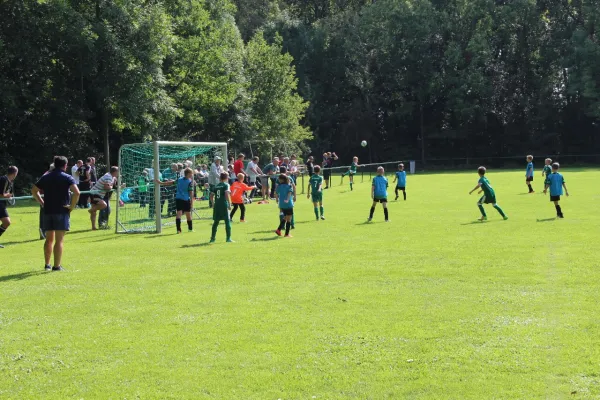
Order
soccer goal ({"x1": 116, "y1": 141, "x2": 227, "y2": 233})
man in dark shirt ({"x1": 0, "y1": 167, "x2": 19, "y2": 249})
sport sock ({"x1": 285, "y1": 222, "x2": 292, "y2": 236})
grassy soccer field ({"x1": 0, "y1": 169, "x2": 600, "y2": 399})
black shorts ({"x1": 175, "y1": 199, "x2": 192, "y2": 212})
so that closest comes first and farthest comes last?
grassy soccer field ({"x1": 0, "y1": 169, "x2": 600, "y2": 399})
man in dark shirt ({"x1": 0, "y1": 167, "x2": 19, "y2": 249})
sport sock ({"x1": 285, "y1": 222, "x2": 292, "y2": 236})
black shorts ({"x1": 175, "y1": 199, "x2": 192, "y2": 212})
soccer goal ({"x1": 116, "y1": 141, "x2": 227, "y2": 233})

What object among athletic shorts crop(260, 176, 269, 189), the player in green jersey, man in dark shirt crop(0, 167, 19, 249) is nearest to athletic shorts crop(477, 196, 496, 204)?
the player in green jersey

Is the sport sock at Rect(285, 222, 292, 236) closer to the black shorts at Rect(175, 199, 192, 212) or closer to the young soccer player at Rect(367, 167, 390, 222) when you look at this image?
the black shorts at Rect(175, 199, 192, 212)

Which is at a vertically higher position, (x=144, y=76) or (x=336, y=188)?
A: (x=144, y=76)

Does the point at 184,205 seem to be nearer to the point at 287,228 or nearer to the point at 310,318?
the point at 287,228

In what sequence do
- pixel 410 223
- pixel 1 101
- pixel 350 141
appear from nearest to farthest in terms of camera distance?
pixel 410 223 < pixel 1 101 < pixel 350 141

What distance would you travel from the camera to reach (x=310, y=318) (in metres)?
8.91

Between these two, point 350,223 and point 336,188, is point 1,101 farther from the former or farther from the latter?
point 350,223

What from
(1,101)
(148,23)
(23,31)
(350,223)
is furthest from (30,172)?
(350,223)

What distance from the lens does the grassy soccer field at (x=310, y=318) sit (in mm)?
6594

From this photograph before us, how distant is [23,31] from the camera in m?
36.2

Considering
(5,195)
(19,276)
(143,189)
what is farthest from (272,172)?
Result: (19,276)

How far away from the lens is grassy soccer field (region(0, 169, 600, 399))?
21.6 ft

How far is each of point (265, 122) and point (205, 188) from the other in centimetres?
2747

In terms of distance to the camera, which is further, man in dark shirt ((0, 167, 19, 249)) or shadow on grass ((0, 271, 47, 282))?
man in dark shirt ((0, 167, 19, 249))
